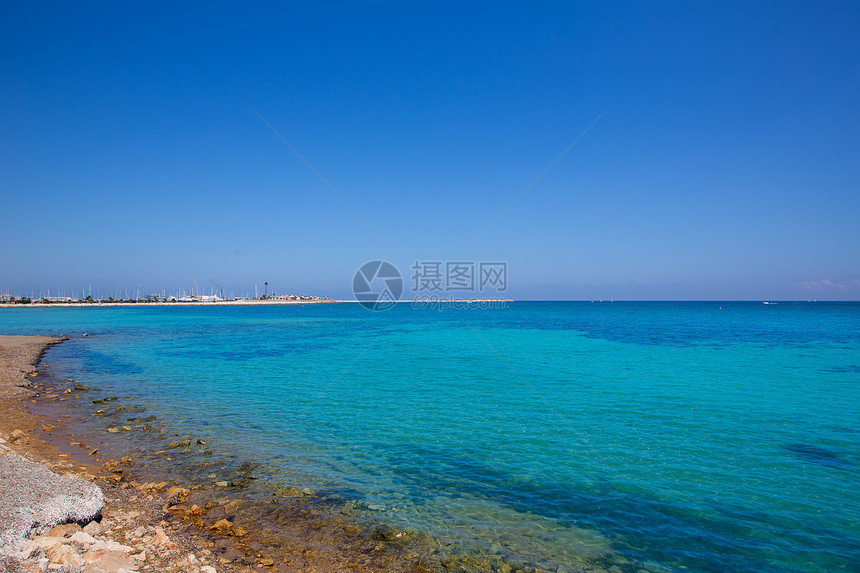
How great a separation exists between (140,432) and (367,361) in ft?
53.7

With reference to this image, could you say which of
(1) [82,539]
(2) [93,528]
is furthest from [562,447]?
(1) [82,539]

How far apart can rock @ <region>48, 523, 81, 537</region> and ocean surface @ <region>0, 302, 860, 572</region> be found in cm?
321

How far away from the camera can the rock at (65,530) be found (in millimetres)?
5598

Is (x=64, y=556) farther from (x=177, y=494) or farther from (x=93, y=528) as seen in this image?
(x=177, y=494)

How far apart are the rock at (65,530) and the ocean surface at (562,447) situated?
3208mm

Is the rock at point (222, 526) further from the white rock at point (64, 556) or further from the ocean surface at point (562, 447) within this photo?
the white rock at point (64, 556)

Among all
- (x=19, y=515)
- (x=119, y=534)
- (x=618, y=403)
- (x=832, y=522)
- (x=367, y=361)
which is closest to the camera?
(x=19, y=515)

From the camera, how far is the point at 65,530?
5.74 meters

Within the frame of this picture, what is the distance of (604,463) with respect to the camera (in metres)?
10.1

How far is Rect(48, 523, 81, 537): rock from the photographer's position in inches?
220

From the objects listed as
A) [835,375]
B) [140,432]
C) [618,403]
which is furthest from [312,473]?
[835,375]

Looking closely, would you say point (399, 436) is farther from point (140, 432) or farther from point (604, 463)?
point (140, 432)

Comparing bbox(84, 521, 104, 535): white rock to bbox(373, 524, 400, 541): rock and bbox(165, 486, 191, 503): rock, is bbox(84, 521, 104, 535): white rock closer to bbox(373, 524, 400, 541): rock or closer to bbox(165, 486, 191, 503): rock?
bbox(165, 486, 191, 503): rock

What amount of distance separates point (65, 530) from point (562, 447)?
9.64 m
